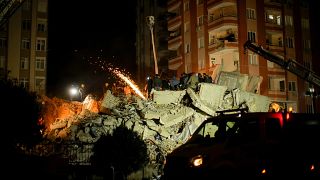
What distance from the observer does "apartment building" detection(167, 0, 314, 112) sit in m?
46.2

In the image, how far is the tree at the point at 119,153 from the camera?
54.2 ft

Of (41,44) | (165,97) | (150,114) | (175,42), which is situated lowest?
(150,114)

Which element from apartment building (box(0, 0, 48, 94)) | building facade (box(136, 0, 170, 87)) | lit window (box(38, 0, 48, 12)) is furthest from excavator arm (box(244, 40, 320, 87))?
lit window (box(38, 0, 48, 12))

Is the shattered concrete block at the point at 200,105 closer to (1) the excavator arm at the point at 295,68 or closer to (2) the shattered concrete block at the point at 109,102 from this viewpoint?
(2) the shattered concrete block at the point at 109,102

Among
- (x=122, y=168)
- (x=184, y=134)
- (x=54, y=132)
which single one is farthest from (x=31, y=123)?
(x=184, y=134)

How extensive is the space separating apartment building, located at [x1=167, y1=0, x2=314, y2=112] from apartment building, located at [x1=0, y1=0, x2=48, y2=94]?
1789cm

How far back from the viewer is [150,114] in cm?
2638

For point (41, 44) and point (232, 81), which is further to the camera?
point (41, 44)

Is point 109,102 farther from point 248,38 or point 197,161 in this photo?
point 248,38

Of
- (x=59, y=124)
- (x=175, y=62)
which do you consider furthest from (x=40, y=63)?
(x=59, y=124)

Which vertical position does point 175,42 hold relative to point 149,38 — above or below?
below

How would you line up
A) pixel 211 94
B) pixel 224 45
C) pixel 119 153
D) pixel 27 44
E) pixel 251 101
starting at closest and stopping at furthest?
pixel 119 153, pixel 211 94, pixel 251 101, pixel 224 45, pixel 27 44

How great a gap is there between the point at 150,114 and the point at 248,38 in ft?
79.2

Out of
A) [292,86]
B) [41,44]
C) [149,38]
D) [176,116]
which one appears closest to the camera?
[176,116]
